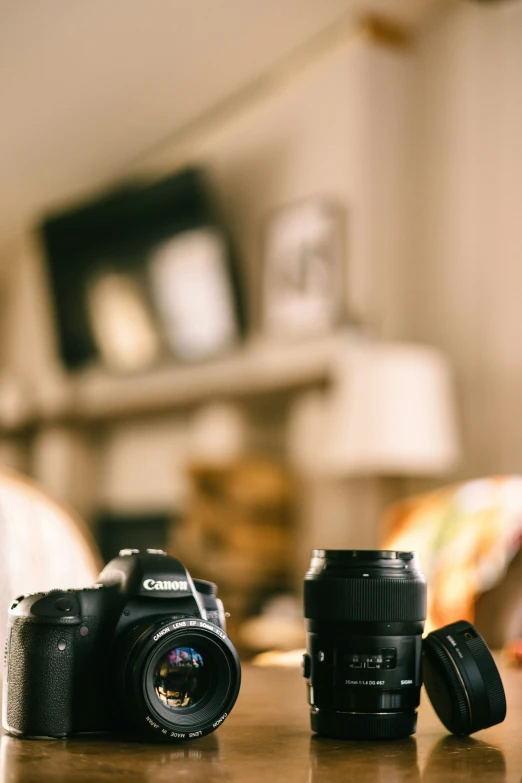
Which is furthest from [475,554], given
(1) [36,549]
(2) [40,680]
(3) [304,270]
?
(3) [304,270]

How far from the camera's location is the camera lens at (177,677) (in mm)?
691

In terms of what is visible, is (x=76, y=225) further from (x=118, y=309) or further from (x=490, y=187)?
(x=490, y=187)

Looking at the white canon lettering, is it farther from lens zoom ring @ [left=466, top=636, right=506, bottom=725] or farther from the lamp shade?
the lamp shade

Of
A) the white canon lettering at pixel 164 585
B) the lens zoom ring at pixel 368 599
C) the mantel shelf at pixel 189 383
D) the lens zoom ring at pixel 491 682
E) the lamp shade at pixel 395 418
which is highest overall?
the mantel shelf at pixel 189 383

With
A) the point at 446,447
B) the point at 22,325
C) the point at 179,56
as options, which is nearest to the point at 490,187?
the point at 446,447

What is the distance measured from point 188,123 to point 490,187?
1.52m

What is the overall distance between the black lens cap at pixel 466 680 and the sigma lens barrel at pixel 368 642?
0.02 metres

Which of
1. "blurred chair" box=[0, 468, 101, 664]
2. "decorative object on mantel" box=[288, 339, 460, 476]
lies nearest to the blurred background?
"decorative object on mantel" box=[288, 339, 460, 476]

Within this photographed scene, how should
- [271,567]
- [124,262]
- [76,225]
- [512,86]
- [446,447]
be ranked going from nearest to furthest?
[446,447] < [512,86] < [271,567] < [124,262] < [76,225]

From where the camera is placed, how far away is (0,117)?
3916 millimetres

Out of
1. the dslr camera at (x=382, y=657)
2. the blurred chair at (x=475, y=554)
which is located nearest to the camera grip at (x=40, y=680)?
the dslr camera at (x=382, y=657)

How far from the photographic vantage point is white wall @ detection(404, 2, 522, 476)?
115 inches

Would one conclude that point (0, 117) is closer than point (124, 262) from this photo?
Yes

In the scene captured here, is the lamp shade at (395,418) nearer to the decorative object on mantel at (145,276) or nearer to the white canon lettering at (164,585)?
the decorative object on mantel at (145,276)
